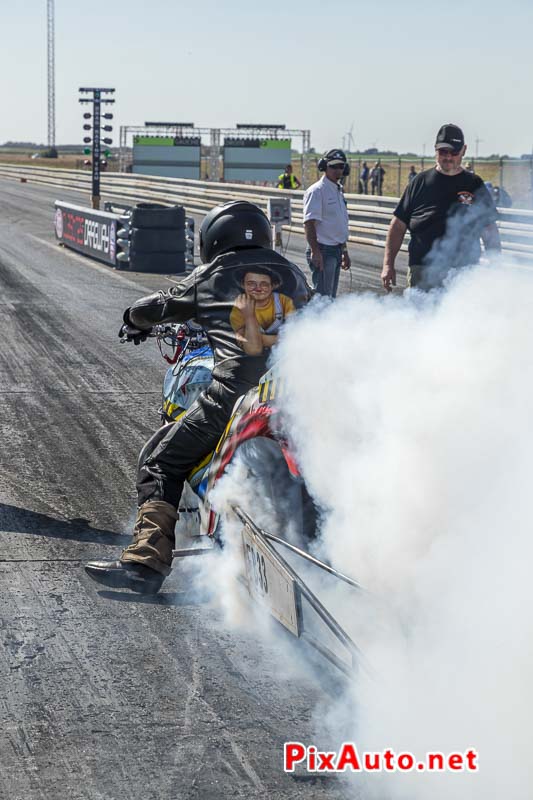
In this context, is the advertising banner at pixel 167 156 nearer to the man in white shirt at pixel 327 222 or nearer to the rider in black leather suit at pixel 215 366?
the man in white shirt at pixel 327 222

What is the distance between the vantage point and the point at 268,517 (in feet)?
14.4

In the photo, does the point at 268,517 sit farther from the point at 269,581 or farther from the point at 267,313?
the point at 267,313

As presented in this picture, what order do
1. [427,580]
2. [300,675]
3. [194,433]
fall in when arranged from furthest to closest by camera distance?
1. [194,433]
2. [300,675]
3. [427,580]

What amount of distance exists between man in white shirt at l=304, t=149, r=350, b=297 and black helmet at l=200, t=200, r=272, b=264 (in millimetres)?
5800

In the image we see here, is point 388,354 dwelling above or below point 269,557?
above

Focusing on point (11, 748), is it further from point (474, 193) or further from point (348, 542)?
point (474, 193)

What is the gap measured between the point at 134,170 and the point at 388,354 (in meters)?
62.1

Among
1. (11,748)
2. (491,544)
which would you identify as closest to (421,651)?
(491,544)

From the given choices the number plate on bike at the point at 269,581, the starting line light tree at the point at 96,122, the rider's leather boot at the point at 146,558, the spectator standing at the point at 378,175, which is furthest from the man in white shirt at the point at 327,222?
the spectator standing at the point at 378,175

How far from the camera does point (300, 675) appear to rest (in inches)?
164

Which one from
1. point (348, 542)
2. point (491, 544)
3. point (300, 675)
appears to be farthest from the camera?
point (300, 675)

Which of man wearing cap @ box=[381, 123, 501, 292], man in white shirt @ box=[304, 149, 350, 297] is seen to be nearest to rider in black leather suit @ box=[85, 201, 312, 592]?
man wearing cap @ box=[381, 123, 501, 292]

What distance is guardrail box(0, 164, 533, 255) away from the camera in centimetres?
1831

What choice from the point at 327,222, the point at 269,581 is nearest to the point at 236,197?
the point at 327,222
